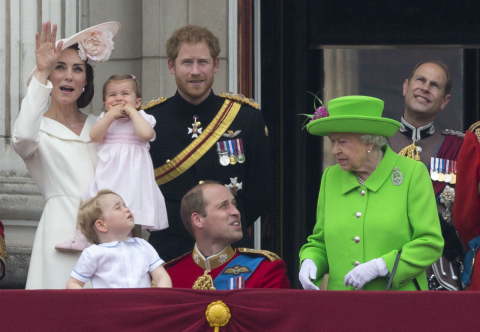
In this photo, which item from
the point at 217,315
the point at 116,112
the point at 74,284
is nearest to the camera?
the point at 217,315

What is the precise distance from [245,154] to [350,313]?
4.83 ft

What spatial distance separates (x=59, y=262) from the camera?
4.17 meters

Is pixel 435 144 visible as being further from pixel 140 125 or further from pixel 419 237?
pixel 140 125

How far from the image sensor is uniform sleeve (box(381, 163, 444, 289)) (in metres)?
3.77

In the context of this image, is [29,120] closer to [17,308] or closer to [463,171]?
[17,308]

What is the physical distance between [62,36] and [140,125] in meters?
1.79

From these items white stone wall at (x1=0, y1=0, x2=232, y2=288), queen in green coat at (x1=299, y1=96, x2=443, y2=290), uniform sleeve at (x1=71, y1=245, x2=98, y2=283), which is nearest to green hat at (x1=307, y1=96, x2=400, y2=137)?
queen in green coat at (x1=299, y1=96, x2=443, y2=290)

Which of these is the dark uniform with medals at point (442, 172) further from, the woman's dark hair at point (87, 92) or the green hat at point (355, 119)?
the woman's dark hair at point (87, 92)

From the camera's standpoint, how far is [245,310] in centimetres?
340

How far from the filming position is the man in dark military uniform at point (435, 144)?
459 centimetres

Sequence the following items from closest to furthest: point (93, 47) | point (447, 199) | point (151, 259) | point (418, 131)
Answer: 1. point (151, 259)
2. point (93, 47)
3. point (447, 199)
4. point (418, 131)

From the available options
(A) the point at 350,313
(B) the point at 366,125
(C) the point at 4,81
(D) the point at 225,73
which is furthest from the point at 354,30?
(A) the point at 350,313

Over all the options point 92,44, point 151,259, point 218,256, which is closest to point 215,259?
point 218,256

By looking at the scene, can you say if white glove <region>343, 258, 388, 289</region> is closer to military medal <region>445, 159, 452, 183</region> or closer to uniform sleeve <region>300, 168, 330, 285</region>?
uniform sleeve <region>300, 168, 330, 285</region>
